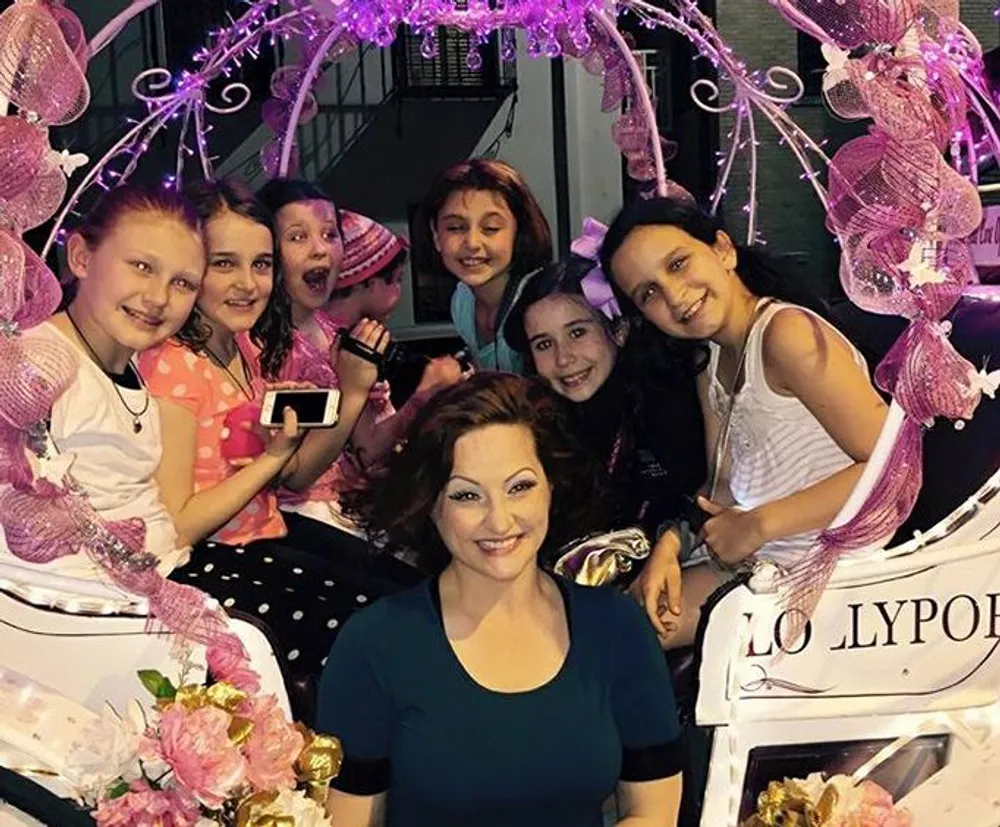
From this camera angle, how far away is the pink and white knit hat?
3254mm

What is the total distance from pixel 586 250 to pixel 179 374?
960 mm

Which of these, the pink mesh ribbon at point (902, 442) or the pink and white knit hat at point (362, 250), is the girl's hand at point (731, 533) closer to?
the pink mesh ribbon at point (902, 442)

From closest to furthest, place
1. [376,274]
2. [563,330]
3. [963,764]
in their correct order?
1. [963,764]
2. [563,330]
3. [376,274]

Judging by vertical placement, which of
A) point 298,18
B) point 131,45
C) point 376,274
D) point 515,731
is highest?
point 131,45

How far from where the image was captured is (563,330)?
101 inches

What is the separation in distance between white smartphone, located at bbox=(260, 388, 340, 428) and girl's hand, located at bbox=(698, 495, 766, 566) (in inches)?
27.7

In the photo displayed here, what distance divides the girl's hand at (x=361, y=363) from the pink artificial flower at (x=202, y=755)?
3.72 feet

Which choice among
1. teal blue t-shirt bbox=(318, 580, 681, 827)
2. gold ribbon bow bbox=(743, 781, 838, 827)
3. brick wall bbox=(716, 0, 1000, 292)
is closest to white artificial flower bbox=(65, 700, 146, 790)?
teal blue t-shirt bbox=(318, 580, 681, 827)

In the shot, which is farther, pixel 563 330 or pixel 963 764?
pixel 563 330

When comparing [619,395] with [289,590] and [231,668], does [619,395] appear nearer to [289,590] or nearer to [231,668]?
[289,590]

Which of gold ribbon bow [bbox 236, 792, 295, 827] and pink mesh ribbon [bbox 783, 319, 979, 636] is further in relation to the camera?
pink mesh ribbon [bbox 783, 319, 979, 636]

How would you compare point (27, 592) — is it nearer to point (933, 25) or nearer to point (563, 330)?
point (563, 330)

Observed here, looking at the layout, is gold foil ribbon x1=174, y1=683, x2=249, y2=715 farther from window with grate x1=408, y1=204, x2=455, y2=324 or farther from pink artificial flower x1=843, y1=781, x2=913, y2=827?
window with grate x1=408, y1=204, x2=455, y2=324

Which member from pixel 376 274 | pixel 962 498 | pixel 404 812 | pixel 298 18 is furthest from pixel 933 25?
pixel 298 18
